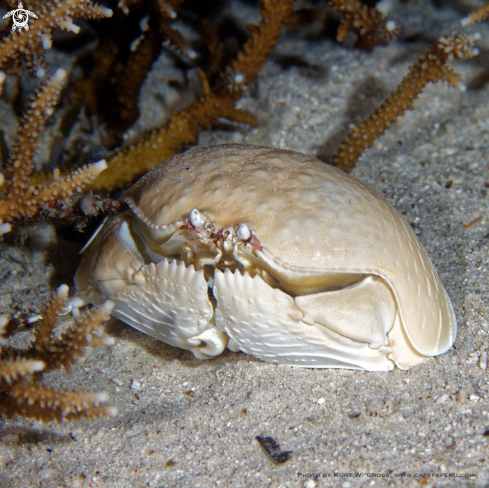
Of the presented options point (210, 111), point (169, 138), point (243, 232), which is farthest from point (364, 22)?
point (243, 232)

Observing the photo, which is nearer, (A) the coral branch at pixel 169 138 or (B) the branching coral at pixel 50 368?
(B) the branching coral at pixel 50 368

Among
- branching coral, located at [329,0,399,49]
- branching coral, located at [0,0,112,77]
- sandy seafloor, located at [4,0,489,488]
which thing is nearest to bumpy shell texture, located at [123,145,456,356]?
sandy seafloor, located at [4,0,489,488]

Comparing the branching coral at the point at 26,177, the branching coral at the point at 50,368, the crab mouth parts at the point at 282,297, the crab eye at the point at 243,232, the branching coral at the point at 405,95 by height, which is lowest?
the branching coral at the point at 50,368

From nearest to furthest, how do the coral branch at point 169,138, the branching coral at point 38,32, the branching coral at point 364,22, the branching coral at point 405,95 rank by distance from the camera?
the branching coral at point 38,32 → the branching coral at point 405,95 → the coral branch at point 169,138 → the branching coral at point 364,22

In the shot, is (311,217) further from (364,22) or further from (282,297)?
(364,22)

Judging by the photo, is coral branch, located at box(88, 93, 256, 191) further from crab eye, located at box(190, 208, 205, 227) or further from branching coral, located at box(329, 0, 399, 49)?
crab eye, located at box(190, 208, 205, 227)

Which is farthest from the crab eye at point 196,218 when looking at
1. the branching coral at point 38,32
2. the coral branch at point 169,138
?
the coral branch at point 169,138

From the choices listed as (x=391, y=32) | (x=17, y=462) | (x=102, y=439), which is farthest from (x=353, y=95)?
(x=17, y=462)

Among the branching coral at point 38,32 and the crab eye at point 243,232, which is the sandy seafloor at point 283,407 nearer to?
the crab eye at point 243,232
